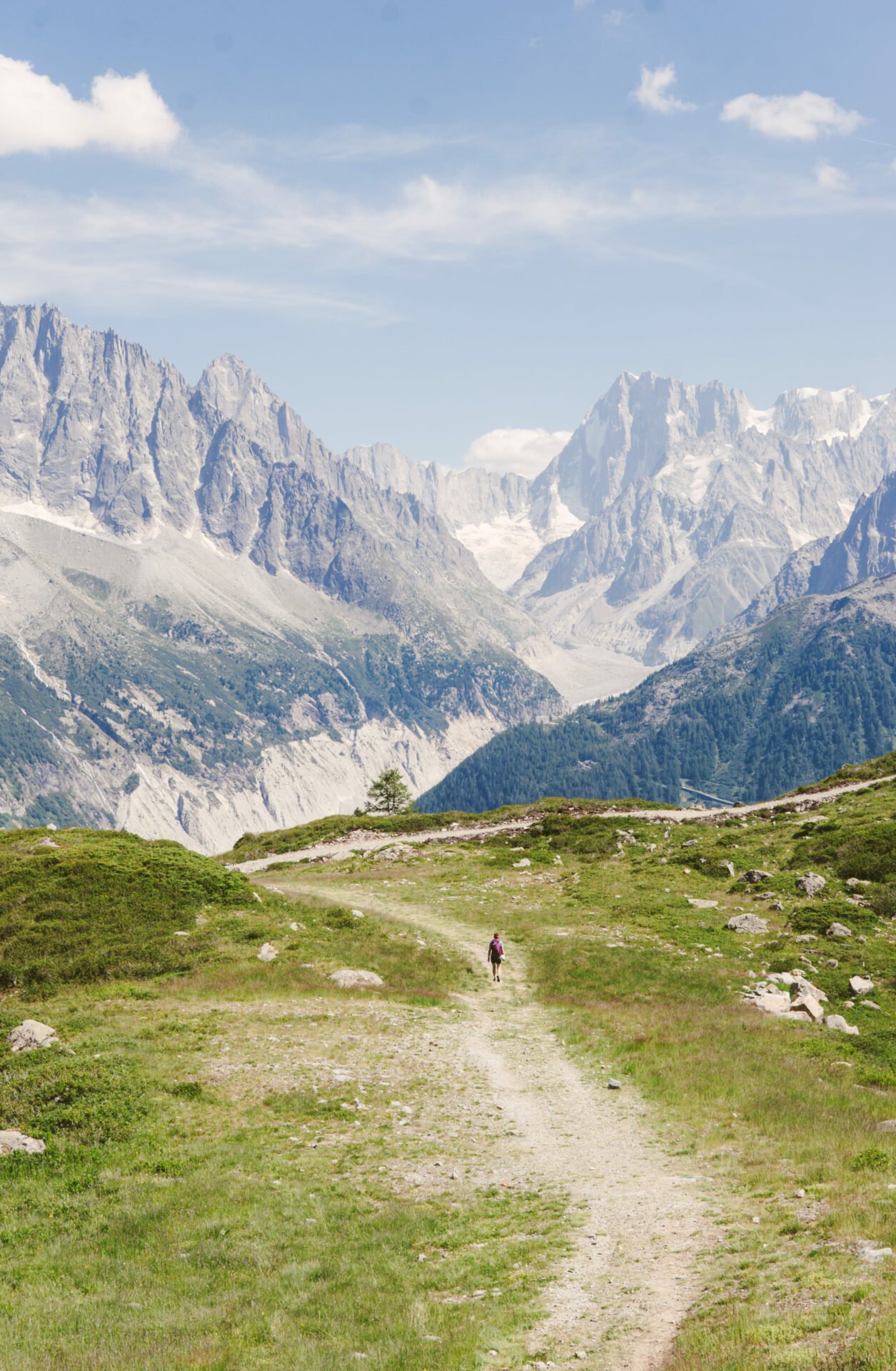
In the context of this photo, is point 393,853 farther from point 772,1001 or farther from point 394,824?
point 772,1001

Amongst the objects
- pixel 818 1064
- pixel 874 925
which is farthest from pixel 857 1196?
pixel 874 925

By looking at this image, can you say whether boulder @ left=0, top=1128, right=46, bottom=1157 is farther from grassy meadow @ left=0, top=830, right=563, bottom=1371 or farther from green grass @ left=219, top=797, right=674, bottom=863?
green grass @ left=219, top=797, right=674, bottom=863

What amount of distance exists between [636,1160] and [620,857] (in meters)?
43.5

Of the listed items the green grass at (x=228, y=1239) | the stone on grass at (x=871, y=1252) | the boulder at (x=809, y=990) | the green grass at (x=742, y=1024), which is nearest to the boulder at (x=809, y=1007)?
the boulder at (x=809, y=990)

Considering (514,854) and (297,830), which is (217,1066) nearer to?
(514,854)

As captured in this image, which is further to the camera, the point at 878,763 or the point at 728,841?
the point at 878,763

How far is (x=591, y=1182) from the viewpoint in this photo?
63.7ft

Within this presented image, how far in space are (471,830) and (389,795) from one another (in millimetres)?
50438

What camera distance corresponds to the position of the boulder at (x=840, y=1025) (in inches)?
1150

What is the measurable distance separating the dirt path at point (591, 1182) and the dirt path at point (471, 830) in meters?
42.6

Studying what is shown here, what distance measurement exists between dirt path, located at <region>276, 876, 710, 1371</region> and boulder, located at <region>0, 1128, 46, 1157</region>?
1077cm

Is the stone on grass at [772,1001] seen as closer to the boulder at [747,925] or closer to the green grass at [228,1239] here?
the boulder at [747,925]

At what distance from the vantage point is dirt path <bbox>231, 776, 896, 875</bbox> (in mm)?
76750

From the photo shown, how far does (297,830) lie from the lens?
9519 centimetres
